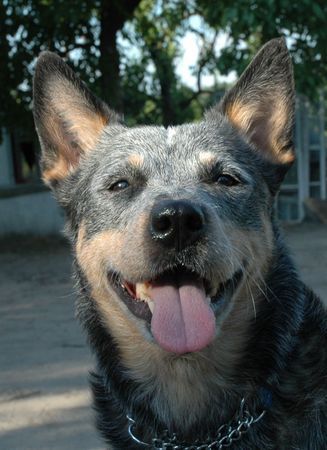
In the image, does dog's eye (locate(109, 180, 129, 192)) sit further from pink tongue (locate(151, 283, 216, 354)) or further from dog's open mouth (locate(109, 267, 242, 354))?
pink tongue (locate(151, 283, 216, 354))

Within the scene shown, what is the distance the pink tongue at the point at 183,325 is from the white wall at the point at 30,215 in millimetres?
12316

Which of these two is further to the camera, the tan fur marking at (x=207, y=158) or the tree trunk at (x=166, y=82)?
the tree trunk at (x=166, y=82)

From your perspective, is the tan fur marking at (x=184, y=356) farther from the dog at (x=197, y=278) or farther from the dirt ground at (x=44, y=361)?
the dirt ground at (x=44, y=361)

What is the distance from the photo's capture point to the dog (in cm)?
285

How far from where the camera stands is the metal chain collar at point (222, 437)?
114 inches

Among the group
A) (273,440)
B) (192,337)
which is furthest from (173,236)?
(273,440)

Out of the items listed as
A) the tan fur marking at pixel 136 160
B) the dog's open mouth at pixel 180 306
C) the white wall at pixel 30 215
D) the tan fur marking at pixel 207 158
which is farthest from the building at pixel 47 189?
the dog's open mouth at pixel 180 306

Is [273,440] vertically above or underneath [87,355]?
above

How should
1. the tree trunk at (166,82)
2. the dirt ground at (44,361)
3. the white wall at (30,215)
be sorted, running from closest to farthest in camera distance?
the dirt ground at (44,361) → the white wall at (30,215) → the tree trunk at (166,82)

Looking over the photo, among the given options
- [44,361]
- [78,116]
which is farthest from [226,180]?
[44,361]

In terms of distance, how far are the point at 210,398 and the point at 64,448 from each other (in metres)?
Result: 1.67

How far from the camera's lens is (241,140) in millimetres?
3674

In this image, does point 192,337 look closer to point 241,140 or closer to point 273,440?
point 273,440

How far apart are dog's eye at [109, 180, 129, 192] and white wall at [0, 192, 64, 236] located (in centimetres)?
1164
